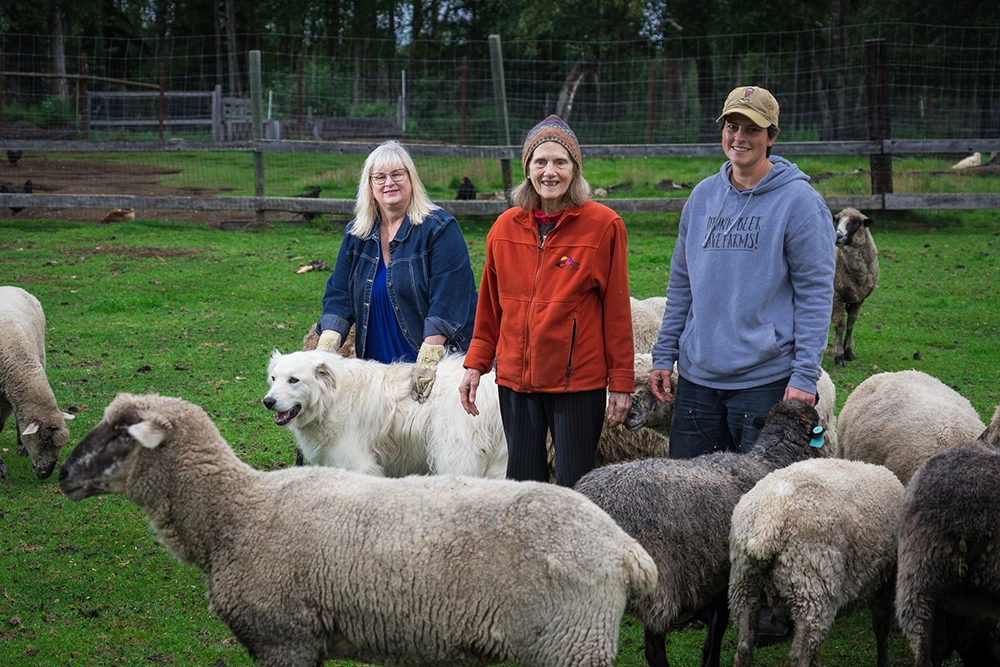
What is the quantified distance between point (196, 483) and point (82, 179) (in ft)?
56.1

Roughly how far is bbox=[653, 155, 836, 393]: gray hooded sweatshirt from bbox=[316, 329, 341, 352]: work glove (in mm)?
2087

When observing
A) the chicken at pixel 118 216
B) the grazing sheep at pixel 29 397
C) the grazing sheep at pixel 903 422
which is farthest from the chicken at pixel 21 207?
the grazing sheep at pixel 903 422

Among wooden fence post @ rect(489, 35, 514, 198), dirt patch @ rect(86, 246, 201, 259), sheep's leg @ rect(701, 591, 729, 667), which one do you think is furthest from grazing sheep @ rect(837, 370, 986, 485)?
wooden fence post @ rect(489, 35, 514, 198)

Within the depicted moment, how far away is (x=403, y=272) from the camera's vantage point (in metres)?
5.22

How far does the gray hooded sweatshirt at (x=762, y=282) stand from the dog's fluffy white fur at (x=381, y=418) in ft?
4.65

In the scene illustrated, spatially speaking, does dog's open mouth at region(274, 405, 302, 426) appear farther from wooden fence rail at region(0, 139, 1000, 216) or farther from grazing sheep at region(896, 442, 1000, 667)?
wooden fence rail at region(0, 139, 1000, 216)

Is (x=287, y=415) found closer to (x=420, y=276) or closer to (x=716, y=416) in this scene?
(x=420, y=276)

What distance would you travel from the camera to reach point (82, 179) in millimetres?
18906

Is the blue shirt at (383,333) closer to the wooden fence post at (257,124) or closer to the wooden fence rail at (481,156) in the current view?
the wooden fence rail at (481,156)

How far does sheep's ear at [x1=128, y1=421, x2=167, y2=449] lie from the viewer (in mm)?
3641

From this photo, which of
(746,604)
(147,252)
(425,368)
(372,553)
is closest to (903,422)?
(746,604)

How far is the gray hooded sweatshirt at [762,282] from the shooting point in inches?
163

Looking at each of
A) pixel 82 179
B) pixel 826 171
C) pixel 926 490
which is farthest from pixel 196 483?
pixel 82 179

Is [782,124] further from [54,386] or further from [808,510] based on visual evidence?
[808,510]
